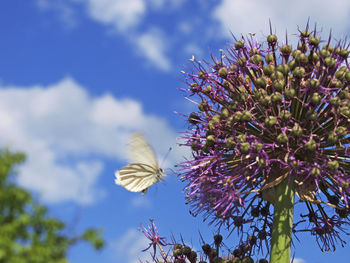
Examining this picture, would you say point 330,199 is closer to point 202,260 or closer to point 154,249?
point 202,260

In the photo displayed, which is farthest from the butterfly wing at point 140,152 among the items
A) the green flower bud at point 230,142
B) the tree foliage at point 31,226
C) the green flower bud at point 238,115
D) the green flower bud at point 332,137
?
the tree foliage at point 31,226

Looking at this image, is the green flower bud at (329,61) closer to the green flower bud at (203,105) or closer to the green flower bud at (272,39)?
the green flower bud at (272,39)

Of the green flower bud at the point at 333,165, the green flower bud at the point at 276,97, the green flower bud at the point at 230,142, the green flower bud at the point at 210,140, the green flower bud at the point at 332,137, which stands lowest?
the green flower bud at the point at 333,165

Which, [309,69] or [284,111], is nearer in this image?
[284,111]

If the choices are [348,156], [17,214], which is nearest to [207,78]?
[348,156]

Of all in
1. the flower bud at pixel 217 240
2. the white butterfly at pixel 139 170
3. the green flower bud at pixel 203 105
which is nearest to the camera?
the flower bud at pixel 217 240

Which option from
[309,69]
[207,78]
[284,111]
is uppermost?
[207,78]

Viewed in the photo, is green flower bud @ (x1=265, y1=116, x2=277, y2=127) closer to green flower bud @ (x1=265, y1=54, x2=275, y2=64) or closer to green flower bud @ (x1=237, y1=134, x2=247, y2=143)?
green flower bud @ (x1=237, y1=134, x2=247, y2=143)
